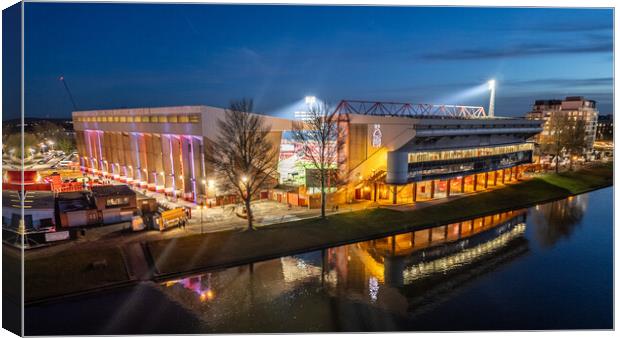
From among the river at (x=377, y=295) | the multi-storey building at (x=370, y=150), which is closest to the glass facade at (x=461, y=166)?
the multi-storey building at (x=370, y=150)

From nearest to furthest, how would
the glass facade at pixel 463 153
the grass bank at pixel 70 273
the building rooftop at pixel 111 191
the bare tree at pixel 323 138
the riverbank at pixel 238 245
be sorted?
1. the grass bank at pixel 70 273
2. the riverbank at pixel 238 245
3. the building rooftop at pixel 111 191
4. the bare tree at pixel 323 138
5. the glass facade at pixel 463 153

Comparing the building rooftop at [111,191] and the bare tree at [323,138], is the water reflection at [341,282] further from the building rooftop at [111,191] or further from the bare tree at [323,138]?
the building rooftop at [111,191]

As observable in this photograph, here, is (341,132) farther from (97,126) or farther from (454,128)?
(97,126)

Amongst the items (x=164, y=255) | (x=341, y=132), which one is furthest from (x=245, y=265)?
Result: (x=341, y=132)

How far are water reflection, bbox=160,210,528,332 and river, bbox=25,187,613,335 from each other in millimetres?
54

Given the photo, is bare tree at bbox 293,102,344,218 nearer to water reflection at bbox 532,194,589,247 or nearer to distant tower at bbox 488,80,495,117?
water reflection at bbox 532,194,589,247

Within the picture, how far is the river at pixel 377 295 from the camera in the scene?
16.4 meters

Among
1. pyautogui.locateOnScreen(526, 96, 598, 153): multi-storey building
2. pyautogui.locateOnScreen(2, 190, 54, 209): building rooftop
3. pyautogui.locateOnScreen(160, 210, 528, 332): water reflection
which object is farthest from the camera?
pyautogui.locateOnScreen(526, 96, 598, 153): multi-storey building

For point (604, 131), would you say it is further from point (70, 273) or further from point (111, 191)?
point (70, 273)

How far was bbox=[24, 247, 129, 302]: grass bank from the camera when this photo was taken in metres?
18.9

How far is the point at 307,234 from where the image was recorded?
89.6 feet

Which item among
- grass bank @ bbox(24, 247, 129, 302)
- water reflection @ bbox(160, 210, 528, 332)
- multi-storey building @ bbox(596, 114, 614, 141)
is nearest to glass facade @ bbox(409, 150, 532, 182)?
water reflection @ bbox(160, 210, 528, 332)

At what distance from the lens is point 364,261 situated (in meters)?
23.6

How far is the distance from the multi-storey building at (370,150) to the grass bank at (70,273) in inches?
562
